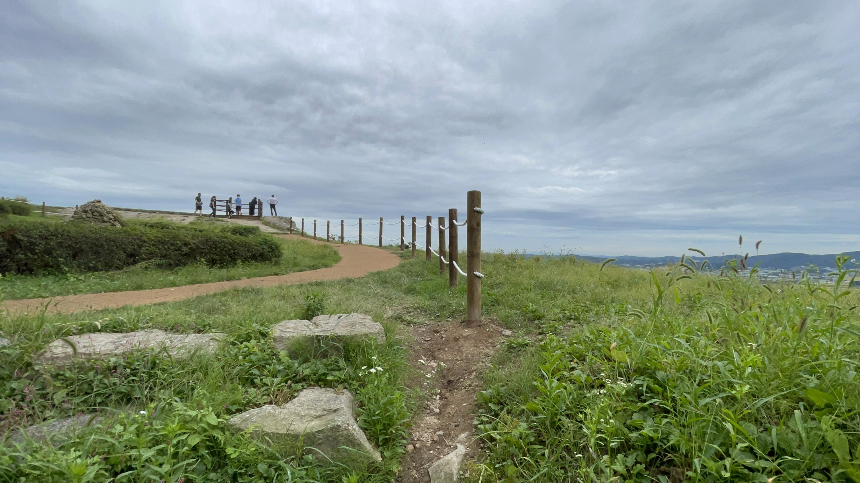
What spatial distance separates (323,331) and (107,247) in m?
9.37

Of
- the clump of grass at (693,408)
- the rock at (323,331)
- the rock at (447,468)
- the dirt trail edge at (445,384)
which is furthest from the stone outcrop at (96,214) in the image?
the clump of grass at (693,408)

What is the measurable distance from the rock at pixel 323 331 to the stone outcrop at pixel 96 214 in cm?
1419

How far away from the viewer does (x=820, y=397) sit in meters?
1.88

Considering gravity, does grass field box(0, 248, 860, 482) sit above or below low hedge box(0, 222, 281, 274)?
below

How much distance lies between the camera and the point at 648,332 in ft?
9.65

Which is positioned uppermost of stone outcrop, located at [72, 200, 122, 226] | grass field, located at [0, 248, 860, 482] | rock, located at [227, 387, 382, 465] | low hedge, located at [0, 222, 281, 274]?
stone outcrop, located at [72, 200, 122, 226]

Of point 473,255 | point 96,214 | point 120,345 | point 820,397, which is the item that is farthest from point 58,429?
point 96,214

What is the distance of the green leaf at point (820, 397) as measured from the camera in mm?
1871

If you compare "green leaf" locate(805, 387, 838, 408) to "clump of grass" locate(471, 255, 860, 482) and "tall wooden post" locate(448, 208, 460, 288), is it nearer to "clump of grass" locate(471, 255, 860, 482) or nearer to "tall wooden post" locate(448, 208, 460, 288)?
"clump of grass" locate(471, 255, 860, 482)

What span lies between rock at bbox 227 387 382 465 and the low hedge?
996cm

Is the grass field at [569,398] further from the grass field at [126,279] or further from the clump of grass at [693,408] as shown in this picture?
the grass field at [126,279]

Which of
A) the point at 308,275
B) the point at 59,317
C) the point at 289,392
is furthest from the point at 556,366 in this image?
the point at 308,275

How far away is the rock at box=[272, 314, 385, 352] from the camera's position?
3742 mm

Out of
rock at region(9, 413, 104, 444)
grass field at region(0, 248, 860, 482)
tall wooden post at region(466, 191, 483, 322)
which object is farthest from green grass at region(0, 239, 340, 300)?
tall wooden post at region(466, 191, 483, 322)
